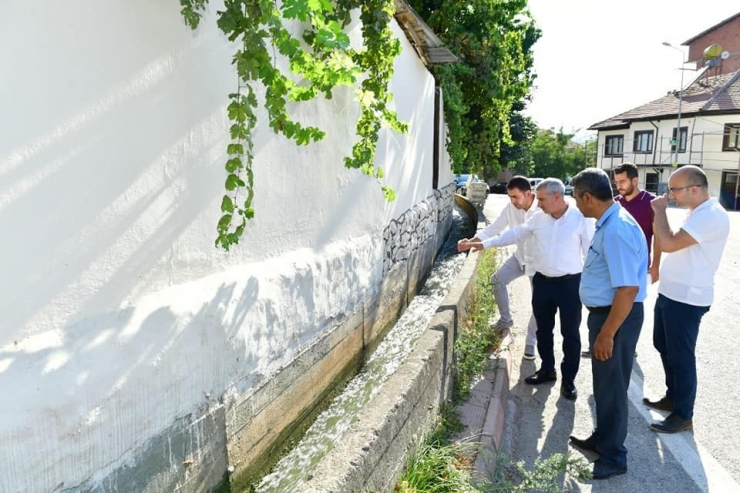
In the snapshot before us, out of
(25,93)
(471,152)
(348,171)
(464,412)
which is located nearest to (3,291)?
(25,93)

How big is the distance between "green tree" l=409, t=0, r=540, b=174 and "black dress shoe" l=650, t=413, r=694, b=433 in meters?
8.23

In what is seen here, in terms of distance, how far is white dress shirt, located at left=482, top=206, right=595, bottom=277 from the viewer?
4.50m

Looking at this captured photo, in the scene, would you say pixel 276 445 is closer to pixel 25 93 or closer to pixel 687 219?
pixel 25 93

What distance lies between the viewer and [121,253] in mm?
2408

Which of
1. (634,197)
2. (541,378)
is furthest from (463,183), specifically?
(541,378)

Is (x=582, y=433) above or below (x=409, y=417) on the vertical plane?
below

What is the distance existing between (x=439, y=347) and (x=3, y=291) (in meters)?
2.52

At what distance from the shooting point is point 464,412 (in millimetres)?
3777

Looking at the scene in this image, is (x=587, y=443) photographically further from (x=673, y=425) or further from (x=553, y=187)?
(x=553, y=187)

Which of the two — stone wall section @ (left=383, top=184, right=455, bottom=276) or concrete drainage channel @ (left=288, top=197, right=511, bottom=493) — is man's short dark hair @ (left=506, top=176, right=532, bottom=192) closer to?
concrete drainage channel @ (left=288, top=197, right=511, bottom=493)

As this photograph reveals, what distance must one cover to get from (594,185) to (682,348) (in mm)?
1459

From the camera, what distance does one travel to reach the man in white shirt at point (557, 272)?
4.47 metres

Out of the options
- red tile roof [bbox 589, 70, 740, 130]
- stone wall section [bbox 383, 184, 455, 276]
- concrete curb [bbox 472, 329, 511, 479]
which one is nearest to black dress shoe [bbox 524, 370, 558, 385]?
concrete curb [bbox 472, 329, 511, 479]

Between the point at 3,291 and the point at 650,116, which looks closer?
the point at 3,291
